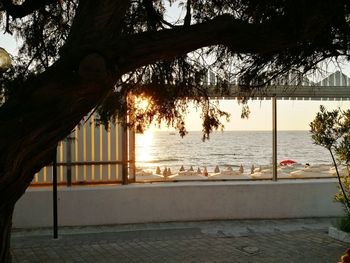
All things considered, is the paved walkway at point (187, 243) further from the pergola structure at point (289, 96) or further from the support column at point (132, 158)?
the pergola structure at point (289, 96)

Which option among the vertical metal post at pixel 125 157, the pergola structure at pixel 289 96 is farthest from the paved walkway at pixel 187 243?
the pergola structure at pixel 289 96

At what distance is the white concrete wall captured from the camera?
7988mm

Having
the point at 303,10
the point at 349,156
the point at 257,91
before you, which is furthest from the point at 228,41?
the point at 349,156

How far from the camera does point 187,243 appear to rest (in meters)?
A: 6.96

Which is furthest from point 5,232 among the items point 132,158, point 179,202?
point 179,202

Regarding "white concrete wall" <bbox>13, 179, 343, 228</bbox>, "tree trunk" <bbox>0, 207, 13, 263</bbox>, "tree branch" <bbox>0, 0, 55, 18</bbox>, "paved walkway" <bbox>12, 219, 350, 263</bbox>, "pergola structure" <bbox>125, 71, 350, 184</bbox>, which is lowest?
"paved walkway" <bbox>12, 219, 350, 263</bbox>

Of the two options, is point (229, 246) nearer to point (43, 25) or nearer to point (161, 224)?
point (161, 224)

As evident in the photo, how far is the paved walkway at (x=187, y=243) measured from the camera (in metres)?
6.21

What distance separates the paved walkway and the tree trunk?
2.31m

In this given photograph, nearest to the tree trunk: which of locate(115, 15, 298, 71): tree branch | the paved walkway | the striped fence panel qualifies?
locate(115, 15, 298, 71): tree branch

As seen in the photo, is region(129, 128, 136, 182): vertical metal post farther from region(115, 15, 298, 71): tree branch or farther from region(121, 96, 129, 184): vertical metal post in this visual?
region(115, 15, 298, 71): tree branch

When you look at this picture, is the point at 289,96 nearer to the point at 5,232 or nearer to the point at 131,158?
the point at 131,158

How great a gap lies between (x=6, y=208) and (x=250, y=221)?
5947 millimetres

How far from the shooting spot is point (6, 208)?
3.58 m
